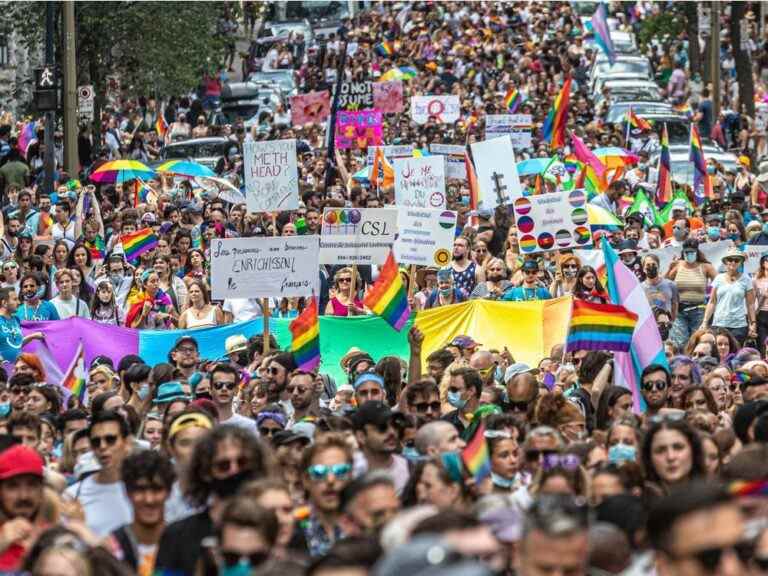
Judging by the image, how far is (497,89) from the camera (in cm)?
4172

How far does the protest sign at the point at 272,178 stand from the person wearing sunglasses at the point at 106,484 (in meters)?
11.0

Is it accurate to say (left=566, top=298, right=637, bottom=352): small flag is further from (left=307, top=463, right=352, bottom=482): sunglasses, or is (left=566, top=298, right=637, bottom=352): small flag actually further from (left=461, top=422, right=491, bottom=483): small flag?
(left=307, top=463, right=352, bottom=482): sunglasses

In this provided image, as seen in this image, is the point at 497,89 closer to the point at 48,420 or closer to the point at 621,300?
the point at 621,300

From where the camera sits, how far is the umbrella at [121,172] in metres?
25.9

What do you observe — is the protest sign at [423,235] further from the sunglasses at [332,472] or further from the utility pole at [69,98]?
the utility pole at [69,98]

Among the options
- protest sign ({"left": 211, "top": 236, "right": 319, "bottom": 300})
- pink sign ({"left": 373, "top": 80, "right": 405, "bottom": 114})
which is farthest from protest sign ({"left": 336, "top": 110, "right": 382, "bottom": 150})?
protest sign ({"left": 211, "top": 236, "right": 319, "bottom": 300})

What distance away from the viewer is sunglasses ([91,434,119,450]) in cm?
944

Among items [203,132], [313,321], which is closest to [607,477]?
[313,321]

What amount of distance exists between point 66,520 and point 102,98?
30.3 metres

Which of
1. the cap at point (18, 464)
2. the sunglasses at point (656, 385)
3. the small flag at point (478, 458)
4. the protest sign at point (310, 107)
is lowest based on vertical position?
the protest sign at point (310, 107)

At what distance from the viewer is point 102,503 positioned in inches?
354

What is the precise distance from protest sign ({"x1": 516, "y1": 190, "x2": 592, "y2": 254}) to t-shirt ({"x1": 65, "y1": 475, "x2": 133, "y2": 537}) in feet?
31.5

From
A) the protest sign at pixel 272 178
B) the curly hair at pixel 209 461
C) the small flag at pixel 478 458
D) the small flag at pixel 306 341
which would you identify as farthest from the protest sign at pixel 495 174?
the curly hair at pixel 209 461

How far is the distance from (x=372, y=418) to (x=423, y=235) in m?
8.30
